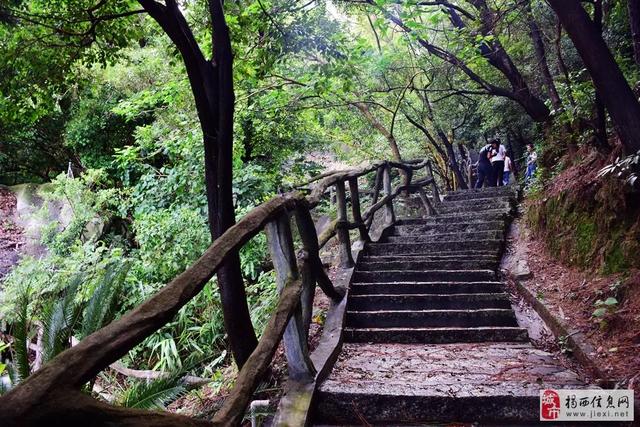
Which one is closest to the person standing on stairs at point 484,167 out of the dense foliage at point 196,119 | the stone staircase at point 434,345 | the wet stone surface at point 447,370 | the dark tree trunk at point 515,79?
the dense foliage at point 196,119

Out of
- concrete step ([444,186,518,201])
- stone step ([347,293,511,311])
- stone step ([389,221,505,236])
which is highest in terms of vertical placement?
concrete step ([444,186,518,201])

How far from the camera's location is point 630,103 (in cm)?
386

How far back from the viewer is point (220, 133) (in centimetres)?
391

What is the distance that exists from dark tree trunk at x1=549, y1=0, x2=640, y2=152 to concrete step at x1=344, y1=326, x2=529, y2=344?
1.88 metres

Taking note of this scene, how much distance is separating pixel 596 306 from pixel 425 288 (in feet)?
5.27

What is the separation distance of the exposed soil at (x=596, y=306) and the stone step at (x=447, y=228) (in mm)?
1951

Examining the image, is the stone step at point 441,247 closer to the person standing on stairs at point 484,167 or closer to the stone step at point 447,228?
the stone step at point 447,228

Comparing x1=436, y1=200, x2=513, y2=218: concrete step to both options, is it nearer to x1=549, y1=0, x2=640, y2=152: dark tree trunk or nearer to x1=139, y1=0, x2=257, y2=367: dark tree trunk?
x1=549, y1=0, x2=640, y2=152: dark tree trunk

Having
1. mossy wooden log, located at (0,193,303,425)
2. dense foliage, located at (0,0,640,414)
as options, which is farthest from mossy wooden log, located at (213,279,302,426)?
dense foliage, located at (0,0,640,414)

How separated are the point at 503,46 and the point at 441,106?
19.3 feet

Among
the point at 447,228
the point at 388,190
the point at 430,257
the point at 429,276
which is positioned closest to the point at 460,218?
the point at 447,228

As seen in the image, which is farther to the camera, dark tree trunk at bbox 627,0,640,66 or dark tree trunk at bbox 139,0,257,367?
dark tree trunk at bbox 627,0,640,66

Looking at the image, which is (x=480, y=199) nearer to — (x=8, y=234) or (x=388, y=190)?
(x=388, y=190)

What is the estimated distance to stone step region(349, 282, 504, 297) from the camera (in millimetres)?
5020
